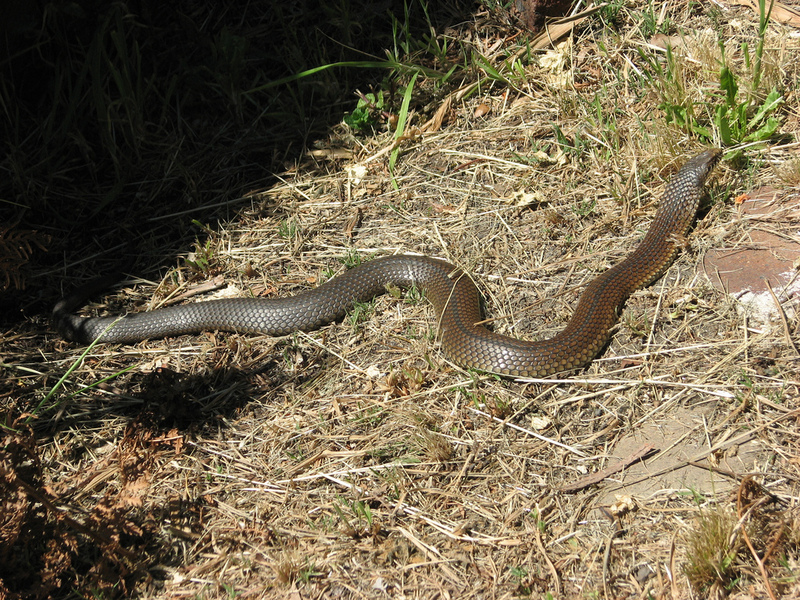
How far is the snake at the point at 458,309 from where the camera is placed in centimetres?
454

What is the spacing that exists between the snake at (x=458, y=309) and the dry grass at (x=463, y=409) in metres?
0.13

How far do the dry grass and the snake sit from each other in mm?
128

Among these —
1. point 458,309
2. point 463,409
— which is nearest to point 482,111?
point 458,309

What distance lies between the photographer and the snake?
179 inches

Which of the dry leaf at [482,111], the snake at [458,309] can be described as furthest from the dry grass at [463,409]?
the dry leaf at [482,111]

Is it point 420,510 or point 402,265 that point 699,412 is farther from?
point 402,265

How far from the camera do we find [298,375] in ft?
16.4

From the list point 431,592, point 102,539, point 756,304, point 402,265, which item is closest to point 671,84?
point 756,304

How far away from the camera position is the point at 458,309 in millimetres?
4980

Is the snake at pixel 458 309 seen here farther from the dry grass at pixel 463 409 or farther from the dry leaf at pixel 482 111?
the dry leaf at pixel 482 111

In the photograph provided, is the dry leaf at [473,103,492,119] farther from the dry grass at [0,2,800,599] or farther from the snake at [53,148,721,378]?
the snake at [53,148,721,378]

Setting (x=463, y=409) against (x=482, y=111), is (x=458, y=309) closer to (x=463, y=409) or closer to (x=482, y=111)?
(x=463, y=409)

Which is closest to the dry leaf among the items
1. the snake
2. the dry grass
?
the dry grass

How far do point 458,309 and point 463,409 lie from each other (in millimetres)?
866
